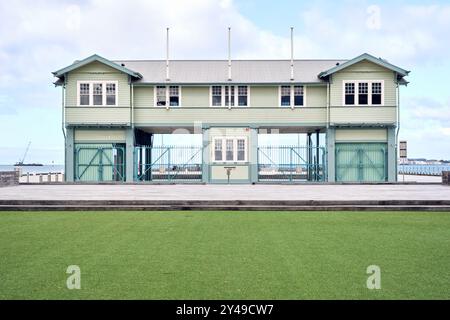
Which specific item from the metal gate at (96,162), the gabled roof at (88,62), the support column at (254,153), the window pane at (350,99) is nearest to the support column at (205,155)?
the support column at (254,153)

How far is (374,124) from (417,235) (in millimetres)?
22246

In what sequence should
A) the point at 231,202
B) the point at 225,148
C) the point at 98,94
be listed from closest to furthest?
the point at 231,202 → the point at 98,94 → the point at 225,148

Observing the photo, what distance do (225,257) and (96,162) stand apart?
25.6m

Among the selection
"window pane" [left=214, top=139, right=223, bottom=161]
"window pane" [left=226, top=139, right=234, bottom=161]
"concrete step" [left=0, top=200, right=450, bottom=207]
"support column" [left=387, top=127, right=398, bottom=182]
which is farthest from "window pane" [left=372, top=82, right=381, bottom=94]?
"concrete step" [left=0, top=200, right=450, bottom=207]

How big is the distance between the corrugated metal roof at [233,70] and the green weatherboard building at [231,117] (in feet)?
0.68

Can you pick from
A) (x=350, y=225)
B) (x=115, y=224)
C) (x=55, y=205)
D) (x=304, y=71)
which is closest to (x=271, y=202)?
(x=350, y=225)

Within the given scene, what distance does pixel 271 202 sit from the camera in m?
15.4

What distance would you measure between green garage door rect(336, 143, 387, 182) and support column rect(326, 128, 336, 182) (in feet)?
1.17

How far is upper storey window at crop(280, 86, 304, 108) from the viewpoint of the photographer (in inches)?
1256

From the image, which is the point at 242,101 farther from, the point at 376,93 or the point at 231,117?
the point at 376,93

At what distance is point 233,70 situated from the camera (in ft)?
110

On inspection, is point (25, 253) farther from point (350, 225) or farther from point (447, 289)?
point (350, 225)

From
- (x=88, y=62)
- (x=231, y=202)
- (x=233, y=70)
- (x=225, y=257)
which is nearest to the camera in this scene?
A: (x=225, y=257)

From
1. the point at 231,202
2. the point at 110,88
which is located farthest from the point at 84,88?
the point at 231,202
